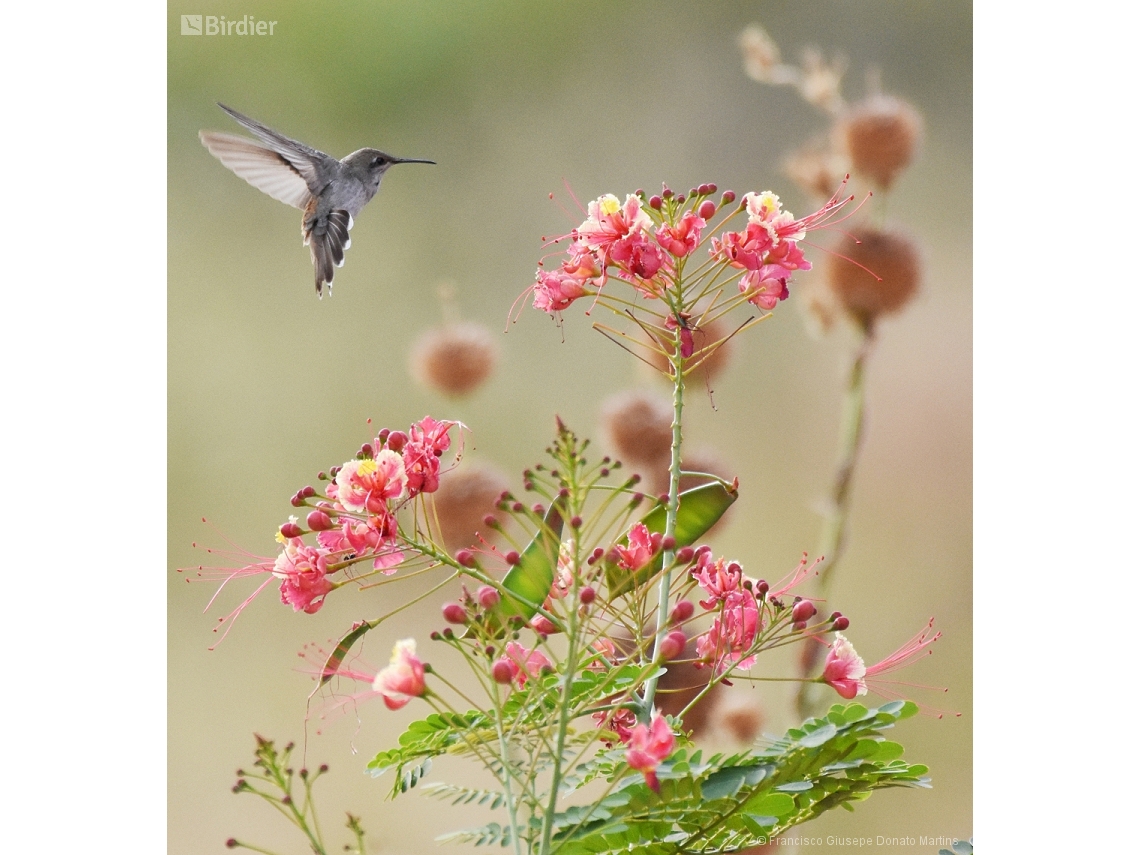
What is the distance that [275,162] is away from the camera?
1.57 m

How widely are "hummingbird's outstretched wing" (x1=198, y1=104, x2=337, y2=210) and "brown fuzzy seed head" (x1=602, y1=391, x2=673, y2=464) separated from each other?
1.90 feet

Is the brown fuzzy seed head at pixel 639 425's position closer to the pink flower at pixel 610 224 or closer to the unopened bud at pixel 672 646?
the pink flower at pixel 610 224

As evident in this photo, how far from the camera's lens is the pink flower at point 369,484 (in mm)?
935

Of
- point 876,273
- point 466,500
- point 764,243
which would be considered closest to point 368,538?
point 764,243

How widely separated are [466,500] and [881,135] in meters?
0.87

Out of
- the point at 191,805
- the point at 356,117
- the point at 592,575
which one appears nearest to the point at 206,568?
→ the point at 191,805

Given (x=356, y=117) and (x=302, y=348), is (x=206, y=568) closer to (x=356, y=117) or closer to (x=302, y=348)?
(x=302, y=348)

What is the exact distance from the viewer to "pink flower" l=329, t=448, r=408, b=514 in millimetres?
935

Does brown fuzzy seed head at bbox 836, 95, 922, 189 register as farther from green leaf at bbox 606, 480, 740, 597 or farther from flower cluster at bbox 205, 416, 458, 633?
flower cluster at bbox 205, 416, 458, 633

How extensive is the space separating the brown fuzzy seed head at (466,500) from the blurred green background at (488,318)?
0.11 feet

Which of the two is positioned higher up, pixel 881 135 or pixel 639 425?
pixel 881 135

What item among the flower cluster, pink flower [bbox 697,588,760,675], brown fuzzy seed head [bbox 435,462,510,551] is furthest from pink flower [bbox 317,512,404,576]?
brown fuzzy seed head [bbox 435,462,510,551]

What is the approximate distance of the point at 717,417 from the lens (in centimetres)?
162

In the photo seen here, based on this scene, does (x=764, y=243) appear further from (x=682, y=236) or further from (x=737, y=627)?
(x=737, y=627)
